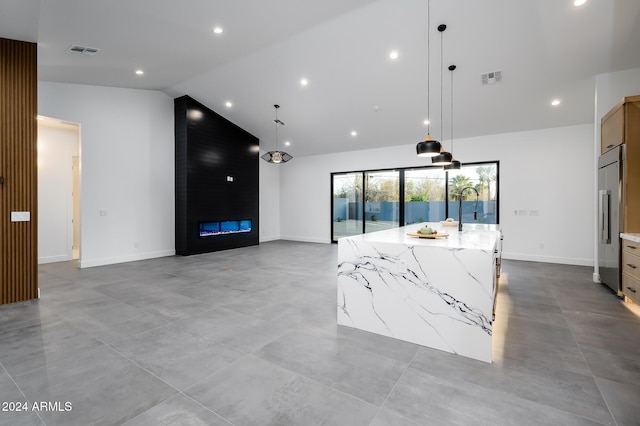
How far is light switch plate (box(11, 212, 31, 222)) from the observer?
3748 mm

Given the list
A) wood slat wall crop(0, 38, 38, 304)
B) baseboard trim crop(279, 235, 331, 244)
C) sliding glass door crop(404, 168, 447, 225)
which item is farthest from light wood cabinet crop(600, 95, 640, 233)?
wood slat wall crop(0, 38, 38, 304)

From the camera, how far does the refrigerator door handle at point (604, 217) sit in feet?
13.9

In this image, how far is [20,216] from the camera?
3799mm

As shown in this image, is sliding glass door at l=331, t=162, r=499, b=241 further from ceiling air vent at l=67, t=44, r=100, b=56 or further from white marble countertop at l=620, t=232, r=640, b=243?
ceiling air vent at l=67, t=44, r=100, b=56

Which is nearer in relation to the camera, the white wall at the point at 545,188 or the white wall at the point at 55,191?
the white wall at the point at 545,188

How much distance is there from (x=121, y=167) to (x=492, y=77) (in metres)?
7.42

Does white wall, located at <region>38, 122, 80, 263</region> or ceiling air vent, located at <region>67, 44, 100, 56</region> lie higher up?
ceiling air vent, located at <region>67, 44, 100, 56</region>

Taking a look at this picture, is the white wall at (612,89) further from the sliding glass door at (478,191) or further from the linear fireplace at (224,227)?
the linear fireplace at (224,227)

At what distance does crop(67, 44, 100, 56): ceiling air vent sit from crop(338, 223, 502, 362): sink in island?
15.4 ft

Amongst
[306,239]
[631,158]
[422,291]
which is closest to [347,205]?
[306,239]

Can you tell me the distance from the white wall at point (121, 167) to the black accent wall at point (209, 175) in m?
0.33

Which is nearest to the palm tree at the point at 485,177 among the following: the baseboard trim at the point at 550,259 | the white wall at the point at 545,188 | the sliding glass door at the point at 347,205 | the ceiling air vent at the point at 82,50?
the white wall at the point at 545,188

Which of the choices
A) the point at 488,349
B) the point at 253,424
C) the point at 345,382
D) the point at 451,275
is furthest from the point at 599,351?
the point at 253,424

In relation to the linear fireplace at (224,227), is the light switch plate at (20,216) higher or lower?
higher
